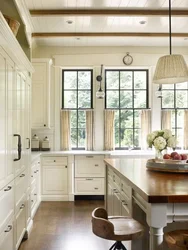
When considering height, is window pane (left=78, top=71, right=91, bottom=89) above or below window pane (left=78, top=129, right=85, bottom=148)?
above

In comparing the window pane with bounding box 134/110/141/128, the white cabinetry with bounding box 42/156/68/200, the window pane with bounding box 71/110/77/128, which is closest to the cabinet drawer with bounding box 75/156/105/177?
the white cabinetry with bounding box 42/156/68/200

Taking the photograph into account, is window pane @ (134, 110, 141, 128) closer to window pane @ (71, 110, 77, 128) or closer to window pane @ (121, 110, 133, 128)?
window pane @ (121, 110, 133, 128)

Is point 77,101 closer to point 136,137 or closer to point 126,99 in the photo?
point 126,99

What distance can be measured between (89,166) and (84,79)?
6.11ft

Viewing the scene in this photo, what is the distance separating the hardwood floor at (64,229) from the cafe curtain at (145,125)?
60.3 inches

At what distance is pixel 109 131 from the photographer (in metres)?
5.64

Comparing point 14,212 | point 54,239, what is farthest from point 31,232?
point 14,212

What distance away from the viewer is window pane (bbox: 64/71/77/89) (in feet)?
19.1

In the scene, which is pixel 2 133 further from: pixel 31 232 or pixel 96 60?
pixel 96 60

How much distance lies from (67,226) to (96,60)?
11.0ft

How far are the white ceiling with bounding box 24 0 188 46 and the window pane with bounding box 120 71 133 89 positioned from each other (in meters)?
0.60

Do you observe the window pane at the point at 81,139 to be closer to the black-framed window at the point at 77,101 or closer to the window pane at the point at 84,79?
the black-framed window at the point at 77,101

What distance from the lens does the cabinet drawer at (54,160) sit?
5.10 metres

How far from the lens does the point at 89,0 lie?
11.8ft
